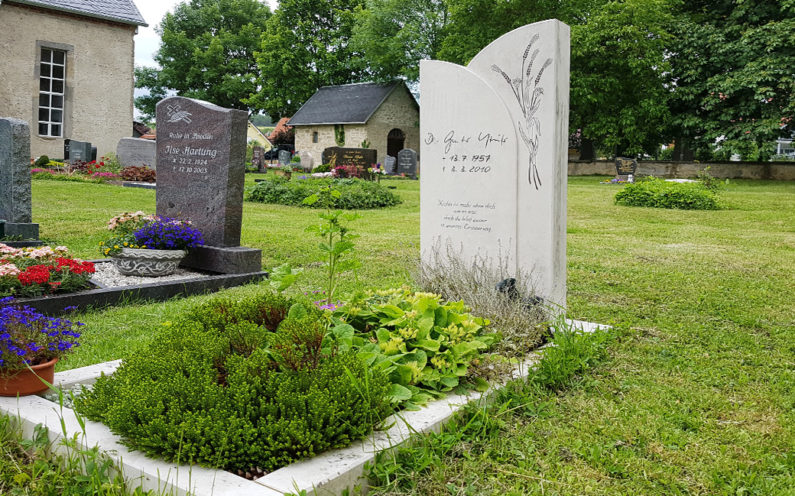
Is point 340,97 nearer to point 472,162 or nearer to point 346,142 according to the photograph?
point 346,142

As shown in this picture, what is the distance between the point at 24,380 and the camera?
2885mm

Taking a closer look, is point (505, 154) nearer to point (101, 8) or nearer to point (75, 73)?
point (75, 73)

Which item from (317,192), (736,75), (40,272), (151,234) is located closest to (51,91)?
(317,192)

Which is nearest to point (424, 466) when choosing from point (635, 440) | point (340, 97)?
point (635, 440)

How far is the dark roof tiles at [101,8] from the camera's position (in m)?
20.7

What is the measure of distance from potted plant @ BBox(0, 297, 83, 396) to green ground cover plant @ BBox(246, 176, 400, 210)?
1144 centimetres

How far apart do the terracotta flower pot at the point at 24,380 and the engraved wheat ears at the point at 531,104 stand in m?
3.09

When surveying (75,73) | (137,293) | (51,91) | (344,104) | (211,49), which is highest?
(211,49)

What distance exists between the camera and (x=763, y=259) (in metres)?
8.02

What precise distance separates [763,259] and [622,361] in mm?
5210

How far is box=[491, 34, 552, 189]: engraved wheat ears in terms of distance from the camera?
14.2 feet

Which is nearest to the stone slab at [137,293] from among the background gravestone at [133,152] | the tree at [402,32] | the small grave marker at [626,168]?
the background gravestone at [133,152]

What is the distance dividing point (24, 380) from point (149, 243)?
373cm

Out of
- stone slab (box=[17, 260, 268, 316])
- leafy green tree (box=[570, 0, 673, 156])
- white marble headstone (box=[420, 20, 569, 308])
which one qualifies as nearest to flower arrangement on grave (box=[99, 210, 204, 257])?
stone slab (box=[17, 260, 268, 316])
